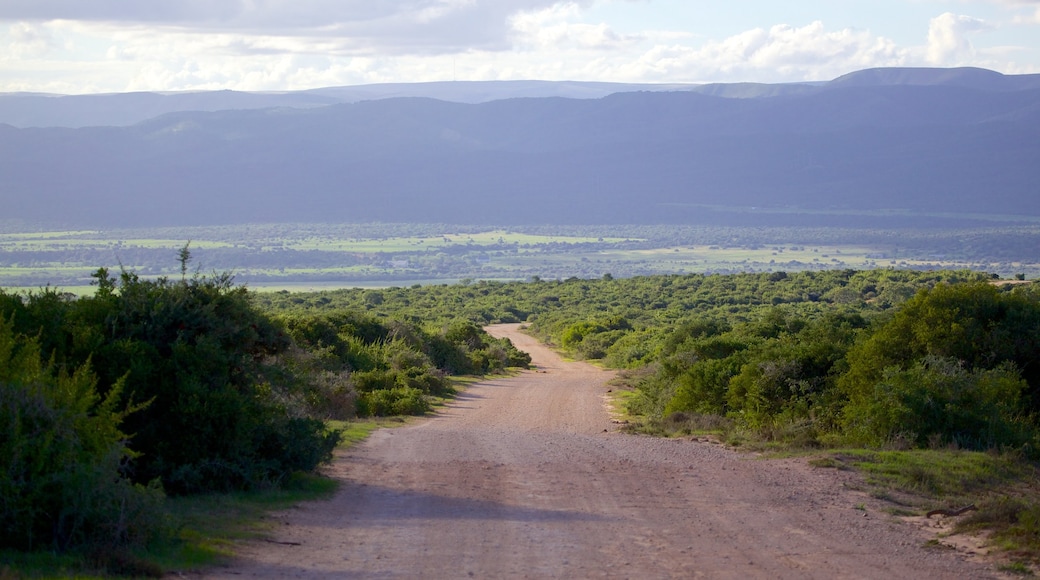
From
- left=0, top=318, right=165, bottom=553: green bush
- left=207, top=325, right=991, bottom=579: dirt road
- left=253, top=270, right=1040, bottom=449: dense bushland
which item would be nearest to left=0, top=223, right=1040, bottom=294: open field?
left=253, top=270, right=1040, bottom=449: dense bushland

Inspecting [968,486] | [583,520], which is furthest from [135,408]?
[968,486]

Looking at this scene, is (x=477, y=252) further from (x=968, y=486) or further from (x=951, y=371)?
(x=968, y=486)

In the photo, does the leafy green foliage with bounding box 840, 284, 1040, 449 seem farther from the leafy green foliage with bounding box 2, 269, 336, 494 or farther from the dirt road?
the leafy green foliage with bounding box 2, 269, 336, 494

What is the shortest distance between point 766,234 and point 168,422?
527 ft

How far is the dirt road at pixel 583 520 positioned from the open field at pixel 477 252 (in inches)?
2394

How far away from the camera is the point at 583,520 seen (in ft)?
31.7

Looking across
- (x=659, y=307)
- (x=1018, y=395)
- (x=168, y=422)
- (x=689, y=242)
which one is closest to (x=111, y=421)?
(x=168, y=422)

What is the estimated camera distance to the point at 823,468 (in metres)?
12.2

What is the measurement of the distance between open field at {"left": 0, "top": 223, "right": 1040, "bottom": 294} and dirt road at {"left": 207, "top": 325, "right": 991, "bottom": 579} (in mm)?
60817

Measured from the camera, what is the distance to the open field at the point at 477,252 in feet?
313

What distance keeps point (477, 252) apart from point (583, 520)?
12678 centimetres

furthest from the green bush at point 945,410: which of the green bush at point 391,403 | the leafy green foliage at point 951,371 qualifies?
the green bush at point 391,403

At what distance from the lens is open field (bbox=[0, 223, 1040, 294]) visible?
313 feet

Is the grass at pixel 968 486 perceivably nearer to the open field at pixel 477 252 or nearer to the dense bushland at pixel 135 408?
the dense bushland at pixel 135 408
